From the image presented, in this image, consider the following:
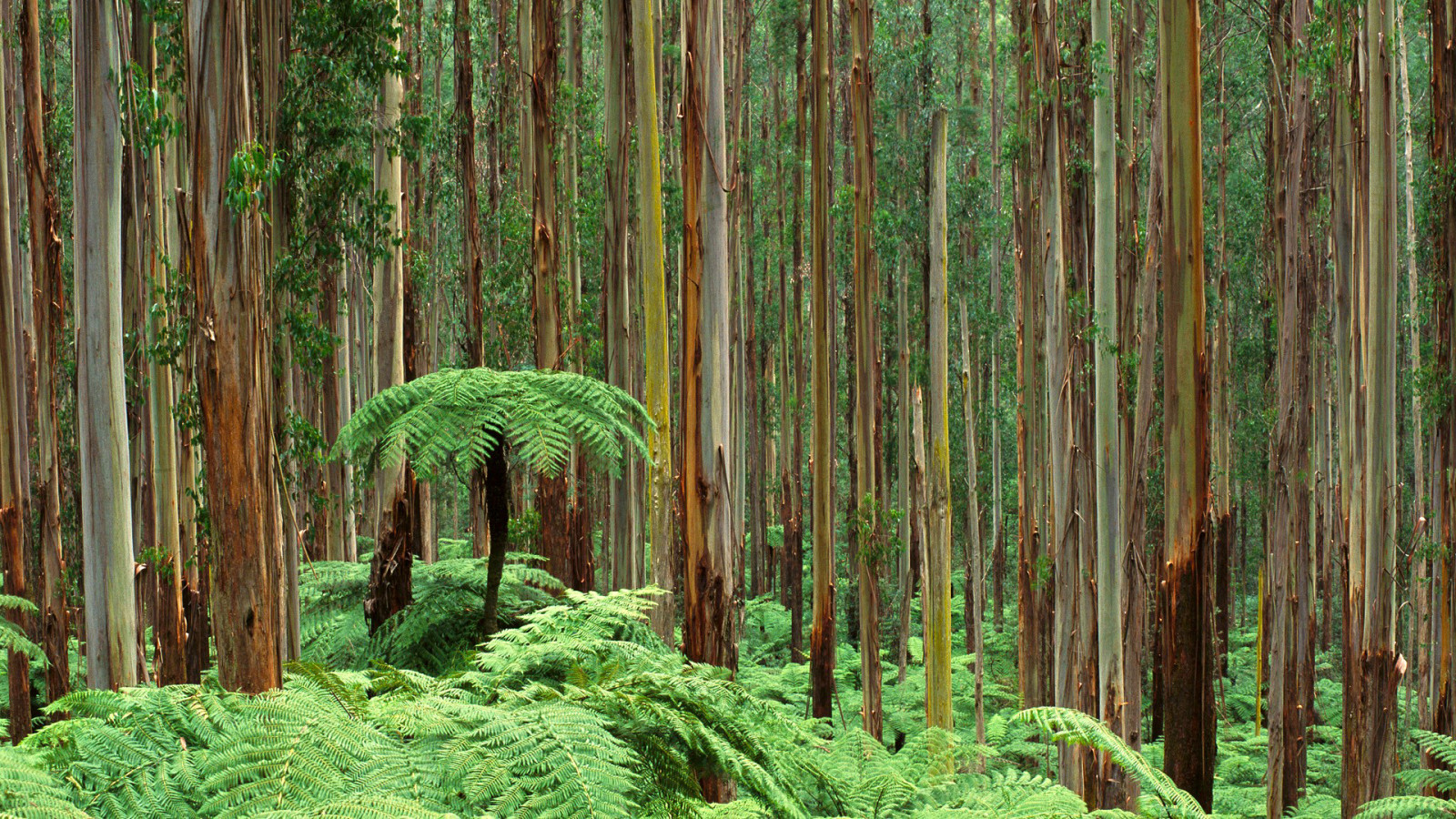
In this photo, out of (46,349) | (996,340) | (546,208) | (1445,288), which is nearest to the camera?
(1445,288)

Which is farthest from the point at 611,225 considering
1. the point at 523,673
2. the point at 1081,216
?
the point at 523,673

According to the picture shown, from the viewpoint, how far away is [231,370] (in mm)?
3145

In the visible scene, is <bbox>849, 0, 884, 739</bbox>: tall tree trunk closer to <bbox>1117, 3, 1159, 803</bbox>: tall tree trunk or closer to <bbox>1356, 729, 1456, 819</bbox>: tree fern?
<bbox>1117, 3, 1159, 803</bbox>: tall tree trunk

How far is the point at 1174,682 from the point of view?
511cm

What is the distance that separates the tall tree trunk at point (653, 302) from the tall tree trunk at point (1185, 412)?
2584mm

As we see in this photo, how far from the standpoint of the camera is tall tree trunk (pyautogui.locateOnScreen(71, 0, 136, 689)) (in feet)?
13.9

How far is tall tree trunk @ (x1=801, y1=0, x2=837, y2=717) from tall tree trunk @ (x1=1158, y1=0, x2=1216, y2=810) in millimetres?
4125

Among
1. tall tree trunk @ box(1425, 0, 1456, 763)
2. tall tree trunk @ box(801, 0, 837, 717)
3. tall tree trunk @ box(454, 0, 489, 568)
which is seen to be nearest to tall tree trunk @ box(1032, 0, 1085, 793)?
tall tree trunk @ box(801, 0, 837, 717)

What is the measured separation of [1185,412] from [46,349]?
9470mm

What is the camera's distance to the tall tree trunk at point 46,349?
302 inches

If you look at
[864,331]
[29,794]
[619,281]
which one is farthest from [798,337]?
→ [29,794]

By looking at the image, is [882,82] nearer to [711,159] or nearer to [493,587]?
[711,159]

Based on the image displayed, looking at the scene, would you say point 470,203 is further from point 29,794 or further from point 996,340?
point 29,794

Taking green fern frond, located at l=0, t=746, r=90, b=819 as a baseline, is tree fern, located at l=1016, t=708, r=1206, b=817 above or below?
below
